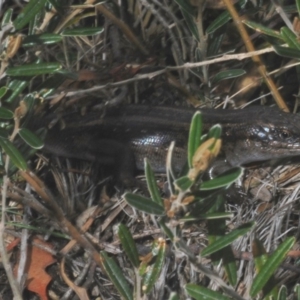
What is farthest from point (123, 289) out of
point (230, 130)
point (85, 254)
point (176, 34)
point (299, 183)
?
point (176, 34)

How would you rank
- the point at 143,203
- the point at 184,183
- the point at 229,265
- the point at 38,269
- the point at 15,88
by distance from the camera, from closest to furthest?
the point at 184,183, the point at 143,203, the point at 229,265, the point at 15,88, the point at 38,269

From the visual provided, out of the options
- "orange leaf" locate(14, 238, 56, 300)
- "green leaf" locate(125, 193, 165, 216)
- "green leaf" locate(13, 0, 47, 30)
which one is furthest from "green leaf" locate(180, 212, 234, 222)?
"orange leaf" locate(14, 238, 56, 300)

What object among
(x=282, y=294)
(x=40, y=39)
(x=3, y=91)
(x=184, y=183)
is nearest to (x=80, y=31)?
(x=40, y=39)

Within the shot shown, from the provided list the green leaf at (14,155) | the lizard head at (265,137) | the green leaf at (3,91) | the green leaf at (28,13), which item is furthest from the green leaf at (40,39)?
the lizard head at (265,137)

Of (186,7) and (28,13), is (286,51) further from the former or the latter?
(28,13)

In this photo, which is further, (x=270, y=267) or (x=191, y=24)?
(x=191, y=24)

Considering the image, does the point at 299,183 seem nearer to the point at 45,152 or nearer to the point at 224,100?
the point at 224,100

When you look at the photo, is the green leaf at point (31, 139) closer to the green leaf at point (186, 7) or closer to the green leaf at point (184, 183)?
the green leaf at point (184, 183)
